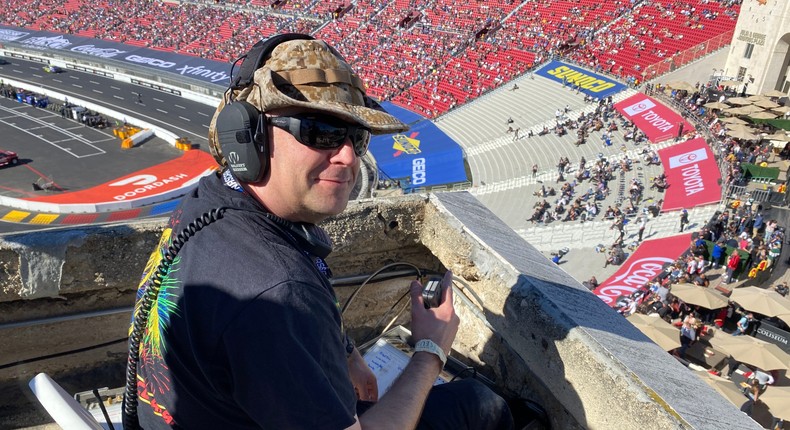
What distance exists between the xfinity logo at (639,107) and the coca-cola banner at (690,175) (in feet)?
12.4

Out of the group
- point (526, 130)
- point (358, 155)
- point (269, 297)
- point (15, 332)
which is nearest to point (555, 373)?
point (358, 155)

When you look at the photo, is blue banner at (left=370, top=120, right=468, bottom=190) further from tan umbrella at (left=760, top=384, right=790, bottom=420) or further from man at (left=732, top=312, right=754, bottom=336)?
tan umbrella at (left=760, top=384, right=790, bottom=420)

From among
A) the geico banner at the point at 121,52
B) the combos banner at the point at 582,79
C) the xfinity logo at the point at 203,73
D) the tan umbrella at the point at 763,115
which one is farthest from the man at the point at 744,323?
the xfinity logo at the point at 203,73

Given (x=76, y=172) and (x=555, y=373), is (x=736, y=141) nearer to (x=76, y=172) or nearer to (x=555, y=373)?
(x=555, y=373)

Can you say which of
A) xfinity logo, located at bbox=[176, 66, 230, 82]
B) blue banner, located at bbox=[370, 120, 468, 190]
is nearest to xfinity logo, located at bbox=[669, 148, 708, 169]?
blue banner, located at bbox=[370, 120, 468, 190]

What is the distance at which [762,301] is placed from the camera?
11.3m

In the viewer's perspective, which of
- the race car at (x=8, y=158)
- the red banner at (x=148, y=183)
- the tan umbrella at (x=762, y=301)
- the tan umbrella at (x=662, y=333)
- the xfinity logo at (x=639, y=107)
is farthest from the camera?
the race car at (x=8, y=158)

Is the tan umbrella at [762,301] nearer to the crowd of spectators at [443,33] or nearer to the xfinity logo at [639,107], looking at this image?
the xfinity logo at [639,107]

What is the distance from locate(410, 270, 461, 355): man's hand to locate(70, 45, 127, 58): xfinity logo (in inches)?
1980

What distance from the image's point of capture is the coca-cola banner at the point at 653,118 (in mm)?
23328

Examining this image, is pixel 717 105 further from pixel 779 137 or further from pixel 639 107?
pixel 639 107

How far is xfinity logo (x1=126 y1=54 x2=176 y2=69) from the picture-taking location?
139ft

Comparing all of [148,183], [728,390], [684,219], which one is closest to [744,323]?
[728,390]

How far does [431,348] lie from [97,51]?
171 ft
